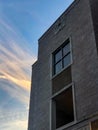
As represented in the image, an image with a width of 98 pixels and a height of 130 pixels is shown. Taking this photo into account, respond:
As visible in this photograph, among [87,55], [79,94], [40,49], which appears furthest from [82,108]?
[40,49]

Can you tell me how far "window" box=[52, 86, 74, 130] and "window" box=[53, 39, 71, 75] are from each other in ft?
5.40

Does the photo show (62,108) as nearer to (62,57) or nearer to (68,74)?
(68,74)

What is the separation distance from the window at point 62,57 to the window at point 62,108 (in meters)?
1.65

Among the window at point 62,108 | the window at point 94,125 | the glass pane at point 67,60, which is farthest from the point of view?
the glass pane at point 67,60

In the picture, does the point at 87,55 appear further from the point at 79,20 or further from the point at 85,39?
the point at 79,20

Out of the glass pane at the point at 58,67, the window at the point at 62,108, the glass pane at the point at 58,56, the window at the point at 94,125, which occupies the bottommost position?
the window at the point at 94,125

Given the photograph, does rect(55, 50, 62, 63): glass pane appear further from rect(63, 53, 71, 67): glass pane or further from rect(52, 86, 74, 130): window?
rect(52, 86, 74, 130): window

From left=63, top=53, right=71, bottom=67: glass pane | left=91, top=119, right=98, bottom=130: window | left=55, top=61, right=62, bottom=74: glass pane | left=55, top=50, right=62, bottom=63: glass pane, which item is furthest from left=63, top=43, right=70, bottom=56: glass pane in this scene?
left=91, top=119, right=98, bottom=130: window

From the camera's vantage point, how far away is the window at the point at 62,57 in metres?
13.9

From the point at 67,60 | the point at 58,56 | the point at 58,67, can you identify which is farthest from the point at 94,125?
the point at 58,56

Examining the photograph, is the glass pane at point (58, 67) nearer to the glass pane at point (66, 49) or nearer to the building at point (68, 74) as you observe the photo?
the building at point (68, 74)

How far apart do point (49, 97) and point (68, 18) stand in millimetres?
5053

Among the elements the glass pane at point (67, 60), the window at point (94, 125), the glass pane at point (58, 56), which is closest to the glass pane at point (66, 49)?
the glass pane at point (67, 60)

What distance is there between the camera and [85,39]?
12.5 meters
